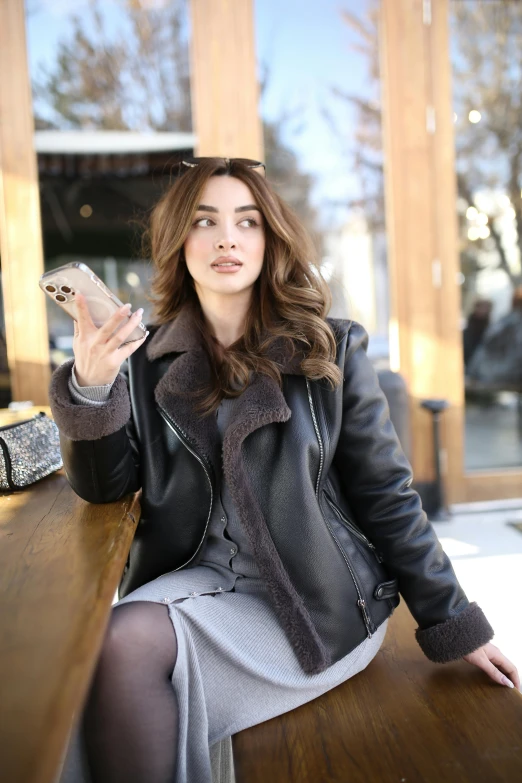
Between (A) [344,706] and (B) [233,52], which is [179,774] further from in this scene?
(B) [233,52]

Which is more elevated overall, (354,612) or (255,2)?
(255,2)

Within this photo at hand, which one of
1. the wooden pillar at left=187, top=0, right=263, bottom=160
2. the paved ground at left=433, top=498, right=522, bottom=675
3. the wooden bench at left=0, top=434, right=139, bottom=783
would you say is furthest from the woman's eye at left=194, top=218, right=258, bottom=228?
the wooden pillar at left=187, top=0, right=263, bottom=160

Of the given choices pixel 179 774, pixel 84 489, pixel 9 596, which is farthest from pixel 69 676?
pixel 84 489

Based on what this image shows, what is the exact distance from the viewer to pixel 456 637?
1.44 meters

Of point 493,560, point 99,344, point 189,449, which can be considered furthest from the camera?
point 493,560

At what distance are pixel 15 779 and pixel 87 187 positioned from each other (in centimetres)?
460

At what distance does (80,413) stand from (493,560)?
2601mm

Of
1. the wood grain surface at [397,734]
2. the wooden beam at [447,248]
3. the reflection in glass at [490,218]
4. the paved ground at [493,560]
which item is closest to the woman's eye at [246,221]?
the wood grain surface at [397,734]

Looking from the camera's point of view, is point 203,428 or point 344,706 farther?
point 203,428

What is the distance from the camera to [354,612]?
1471mm

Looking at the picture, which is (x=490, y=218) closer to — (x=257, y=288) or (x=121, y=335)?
(x=257, y=288)

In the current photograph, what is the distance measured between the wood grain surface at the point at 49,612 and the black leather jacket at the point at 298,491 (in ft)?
0.40

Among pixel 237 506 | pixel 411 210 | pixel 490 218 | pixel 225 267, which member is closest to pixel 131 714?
pixel 237 506

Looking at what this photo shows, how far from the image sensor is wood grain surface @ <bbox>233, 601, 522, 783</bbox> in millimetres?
1139
